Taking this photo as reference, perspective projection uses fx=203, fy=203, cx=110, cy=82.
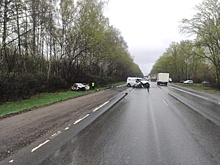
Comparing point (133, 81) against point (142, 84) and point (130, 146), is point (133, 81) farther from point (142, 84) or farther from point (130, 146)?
point (130, 146)

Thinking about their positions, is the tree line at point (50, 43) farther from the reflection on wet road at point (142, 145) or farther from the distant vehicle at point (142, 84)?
the reflection on wet road at point (142, 145)

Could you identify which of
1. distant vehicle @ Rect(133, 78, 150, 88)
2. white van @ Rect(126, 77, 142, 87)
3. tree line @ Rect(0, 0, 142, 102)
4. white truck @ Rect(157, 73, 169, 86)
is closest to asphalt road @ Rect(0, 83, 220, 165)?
tree line @ Rect(0, 0, 142, 102)

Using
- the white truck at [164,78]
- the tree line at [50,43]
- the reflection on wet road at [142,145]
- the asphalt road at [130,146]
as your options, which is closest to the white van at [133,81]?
the tree line at [50,43]

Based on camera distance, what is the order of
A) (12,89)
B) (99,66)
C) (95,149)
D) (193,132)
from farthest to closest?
(99,66), (12,89), (193,132), (95,149)

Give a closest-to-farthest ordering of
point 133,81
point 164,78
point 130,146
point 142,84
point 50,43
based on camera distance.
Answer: point 130,146 < point 50,43 < point 142,84 < point 133,81 < point 164,78

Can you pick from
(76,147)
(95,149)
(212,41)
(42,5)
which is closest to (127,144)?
(95,149)

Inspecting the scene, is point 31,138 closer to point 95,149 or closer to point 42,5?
point 95,149

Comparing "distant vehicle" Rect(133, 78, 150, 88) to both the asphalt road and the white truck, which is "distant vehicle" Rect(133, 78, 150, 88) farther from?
the asphalt road

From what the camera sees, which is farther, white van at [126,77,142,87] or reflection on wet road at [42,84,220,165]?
white van at [126,77,142,87]

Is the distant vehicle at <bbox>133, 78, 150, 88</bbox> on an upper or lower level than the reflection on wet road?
upper

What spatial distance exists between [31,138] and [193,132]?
5.13 meters

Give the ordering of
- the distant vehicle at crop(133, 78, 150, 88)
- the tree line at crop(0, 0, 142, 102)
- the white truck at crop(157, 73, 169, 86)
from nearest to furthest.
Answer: the tree line at crop(0, 0, 142, 102) < the distant vehicle at crop(133, 78, 150, 88) < the white truck at crop(157, 73, 169, 86)

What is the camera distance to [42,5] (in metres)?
22.4

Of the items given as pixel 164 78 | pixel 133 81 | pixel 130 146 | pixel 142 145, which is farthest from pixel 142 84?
Answer: pixel 130 146
